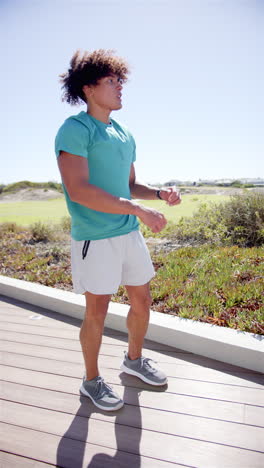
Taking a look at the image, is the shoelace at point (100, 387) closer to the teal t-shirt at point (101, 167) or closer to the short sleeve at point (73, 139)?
the teal t-shirt at point (101, 167)

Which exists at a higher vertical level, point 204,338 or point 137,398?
point 204,338

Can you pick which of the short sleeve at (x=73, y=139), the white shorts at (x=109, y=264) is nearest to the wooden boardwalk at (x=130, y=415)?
the white shorts at (x=109, y=264)

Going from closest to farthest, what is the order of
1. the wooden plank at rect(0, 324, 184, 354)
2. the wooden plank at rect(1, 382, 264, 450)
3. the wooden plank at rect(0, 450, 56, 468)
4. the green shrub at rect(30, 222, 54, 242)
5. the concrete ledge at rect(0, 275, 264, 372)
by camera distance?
the wooden plank at rect(0, 450, 56, 468), the wooden plank at rect(1, 382, 264, 450), the concrete ledge at rect(0, 275, 264, 372), the wooden plank at rect(0, 324, 184, 354), the green shrub at rect(30, 222, 54, 242)

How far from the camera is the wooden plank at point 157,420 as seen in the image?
5.58 ft

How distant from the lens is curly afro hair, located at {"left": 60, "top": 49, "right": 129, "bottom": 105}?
181 cm

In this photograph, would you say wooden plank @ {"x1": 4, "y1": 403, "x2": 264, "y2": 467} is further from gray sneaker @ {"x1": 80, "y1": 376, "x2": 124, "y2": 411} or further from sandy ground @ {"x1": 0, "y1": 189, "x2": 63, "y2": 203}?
sandy ground @ {"x1": 0, "y1": 189, "x2": 63, "y2": 203}

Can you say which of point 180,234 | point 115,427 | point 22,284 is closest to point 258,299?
point 115,427

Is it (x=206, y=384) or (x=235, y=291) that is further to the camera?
(x=235, y=291)

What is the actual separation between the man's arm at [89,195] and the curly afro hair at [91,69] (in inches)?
17.6

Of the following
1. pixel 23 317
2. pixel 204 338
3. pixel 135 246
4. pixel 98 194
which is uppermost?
pixel 98 194

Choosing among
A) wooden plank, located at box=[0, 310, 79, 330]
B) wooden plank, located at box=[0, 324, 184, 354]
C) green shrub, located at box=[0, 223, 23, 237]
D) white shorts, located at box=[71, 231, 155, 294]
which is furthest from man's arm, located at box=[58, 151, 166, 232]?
green shrub, located at box=[0, 223, 23, 237]

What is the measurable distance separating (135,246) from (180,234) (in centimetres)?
424

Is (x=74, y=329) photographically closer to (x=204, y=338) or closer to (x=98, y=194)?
(x=204, y=338)

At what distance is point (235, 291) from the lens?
3.17 metres
